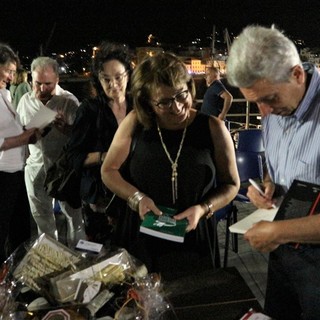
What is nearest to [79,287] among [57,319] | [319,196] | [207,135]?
[57,319]

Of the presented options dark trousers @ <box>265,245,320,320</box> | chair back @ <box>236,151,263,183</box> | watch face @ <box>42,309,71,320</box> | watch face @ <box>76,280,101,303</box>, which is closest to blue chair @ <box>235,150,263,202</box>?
chair back @ <box>236,151,263,183</box>

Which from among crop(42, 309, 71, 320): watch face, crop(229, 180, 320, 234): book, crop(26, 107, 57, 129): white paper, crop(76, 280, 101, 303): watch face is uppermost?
crop(26, 107, 57, 129): white paper

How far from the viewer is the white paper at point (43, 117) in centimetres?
261

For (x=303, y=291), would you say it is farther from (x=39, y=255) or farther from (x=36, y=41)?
(x=36, y=41)

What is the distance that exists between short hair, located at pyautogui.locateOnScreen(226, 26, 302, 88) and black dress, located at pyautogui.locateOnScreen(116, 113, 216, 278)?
1.92 feet

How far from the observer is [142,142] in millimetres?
1809

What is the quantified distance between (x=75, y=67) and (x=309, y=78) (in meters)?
25.2

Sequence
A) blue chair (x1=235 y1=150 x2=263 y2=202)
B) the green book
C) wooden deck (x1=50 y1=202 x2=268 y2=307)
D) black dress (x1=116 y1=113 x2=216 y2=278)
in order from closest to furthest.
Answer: the green book, black dress (x1=116 y1=113 x2=216 y2=278), wooden deck (x1=50 y1=202 x2=268 y2=307), blue chair (x1=235 y1=150 x2=263 y2=202)

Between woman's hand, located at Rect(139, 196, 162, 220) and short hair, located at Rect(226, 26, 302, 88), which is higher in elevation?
short hair, located at Rect(226, 26, 302, 88)

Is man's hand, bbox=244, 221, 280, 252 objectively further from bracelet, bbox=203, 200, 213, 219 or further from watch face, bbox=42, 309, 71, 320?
watch face, bbox=42, 309, 71, 320

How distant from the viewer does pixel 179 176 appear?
5.76 ft

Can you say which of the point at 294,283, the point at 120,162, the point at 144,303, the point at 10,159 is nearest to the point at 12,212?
the point at 10,159

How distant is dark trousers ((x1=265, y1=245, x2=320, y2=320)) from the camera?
1383 millimetres

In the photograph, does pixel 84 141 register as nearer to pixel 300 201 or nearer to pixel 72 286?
pixel 72 286
